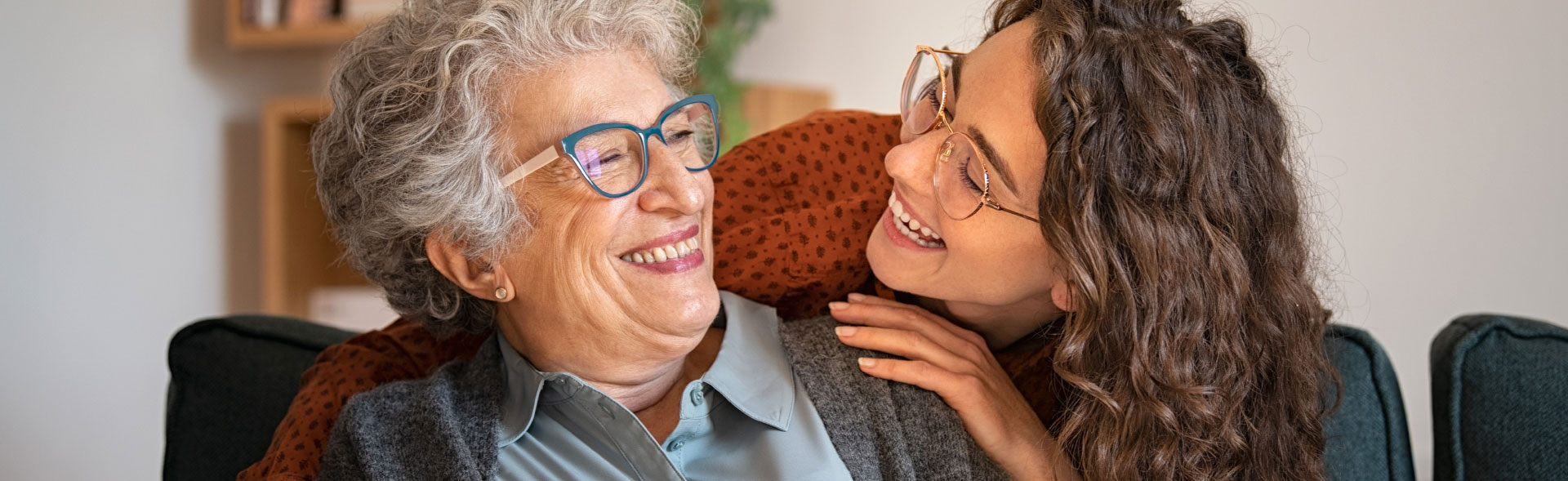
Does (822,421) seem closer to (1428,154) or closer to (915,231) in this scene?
(915,231)

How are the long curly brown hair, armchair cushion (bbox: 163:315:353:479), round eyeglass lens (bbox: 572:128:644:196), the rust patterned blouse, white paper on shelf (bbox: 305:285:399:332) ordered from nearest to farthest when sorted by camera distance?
the long curly brown hair, round eyeglass lens (bbox: 572:128:644:196), the rust patterned blouse, armchair cushion (bbox: 163:315:353:479), white paper on shelf (bbox: 305:285:399:332)

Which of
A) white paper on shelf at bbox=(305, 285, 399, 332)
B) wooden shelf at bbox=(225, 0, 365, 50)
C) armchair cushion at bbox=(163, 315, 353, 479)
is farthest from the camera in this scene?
white paper on shelf at bbox=(305, 285, 399, 332)

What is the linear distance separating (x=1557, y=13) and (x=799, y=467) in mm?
2122

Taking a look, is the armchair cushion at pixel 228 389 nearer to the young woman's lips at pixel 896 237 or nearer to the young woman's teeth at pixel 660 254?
the young woman's teeth at pixel 660 254

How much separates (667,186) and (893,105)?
7.87 ft

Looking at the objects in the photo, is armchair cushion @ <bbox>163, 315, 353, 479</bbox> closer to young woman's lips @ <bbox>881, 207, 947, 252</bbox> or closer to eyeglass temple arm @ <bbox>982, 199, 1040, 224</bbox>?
young woman's lips @ <bbox>881, 207, 947, 252</bbox>

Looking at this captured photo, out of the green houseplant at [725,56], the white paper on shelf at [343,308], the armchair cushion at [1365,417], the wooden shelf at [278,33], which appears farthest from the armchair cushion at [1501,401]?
the white paper on shelf at [343,308]

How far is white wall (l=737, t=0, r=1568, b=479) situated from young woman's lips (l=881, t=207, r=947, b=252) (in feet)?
3.76

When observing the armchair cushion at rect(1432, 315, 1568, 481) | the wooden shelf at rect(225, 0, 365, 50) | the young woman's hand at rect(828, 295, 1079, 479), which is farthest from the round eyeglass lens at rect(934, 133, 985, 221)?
the wooden shelf at rect(225, 0, 365, 50)

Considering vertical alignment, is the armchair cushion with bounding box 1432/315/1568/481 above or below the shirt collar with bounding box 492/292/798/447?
above

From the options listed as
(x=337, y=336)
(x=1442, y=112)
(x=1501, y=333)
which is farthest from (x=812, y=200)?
(x=1442, y=112)

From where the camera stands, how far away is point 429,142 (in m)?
1.43

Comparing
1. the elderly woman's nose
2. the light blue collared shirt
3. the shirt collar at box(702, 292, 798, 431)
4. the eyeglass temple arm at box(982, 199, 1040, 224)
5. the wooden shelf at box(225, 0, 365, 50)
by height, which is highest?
the eyeglass temple arm at box(982, 199, 1040, 224)

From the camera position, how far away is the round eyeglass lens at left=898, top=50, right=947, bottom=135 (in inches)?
58.7
